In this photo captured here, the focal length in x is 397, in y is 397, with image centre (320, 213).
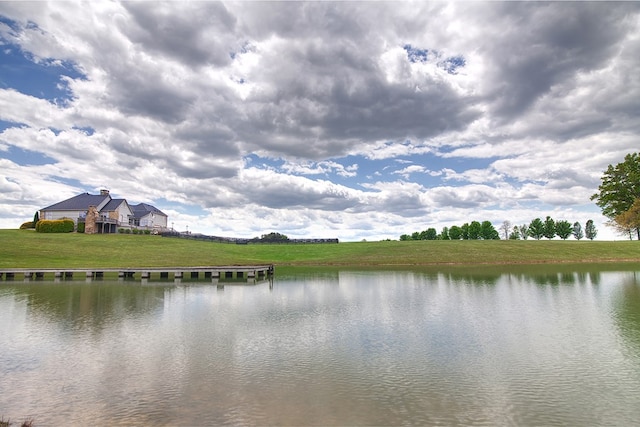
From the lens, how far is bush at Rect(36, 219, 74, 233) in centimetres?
7894

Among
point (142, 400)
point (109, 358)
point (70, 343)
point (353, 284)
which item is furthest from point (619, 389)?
point (353, 284)

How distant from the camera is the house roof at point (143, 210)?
102m

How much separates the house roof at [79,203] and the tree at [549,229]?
421 ft

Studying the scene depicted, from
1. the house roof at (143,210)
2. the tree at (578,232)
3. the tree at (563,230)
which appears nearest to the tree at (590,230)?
the tree at (578,232)

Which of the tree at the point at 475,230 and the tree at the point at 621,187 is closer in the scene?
the tree at the point at 621,187

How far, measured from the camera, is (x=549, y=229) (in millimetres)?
127938

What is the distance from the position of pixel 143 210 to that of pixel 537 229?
395 ft

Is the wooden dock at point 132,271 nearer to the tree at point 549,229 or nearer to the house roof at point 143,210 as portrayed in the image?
the house roof at point 143,210

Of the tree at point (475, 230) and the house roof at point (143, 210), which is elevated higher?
the house roof at point (143, 210)

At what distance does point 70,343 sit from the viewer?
16203 millimetres

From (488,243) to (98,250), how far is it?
76.1 meters

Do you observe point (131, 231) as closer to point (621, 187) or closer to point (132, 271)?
point (132, 271)

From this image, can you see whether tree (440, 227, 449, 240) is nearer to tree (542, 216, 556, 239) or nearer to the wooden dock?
tree (542, 216, 556, 239)

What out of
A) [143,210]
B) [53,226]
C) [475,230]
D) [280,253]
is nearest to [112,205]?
[53,226]
